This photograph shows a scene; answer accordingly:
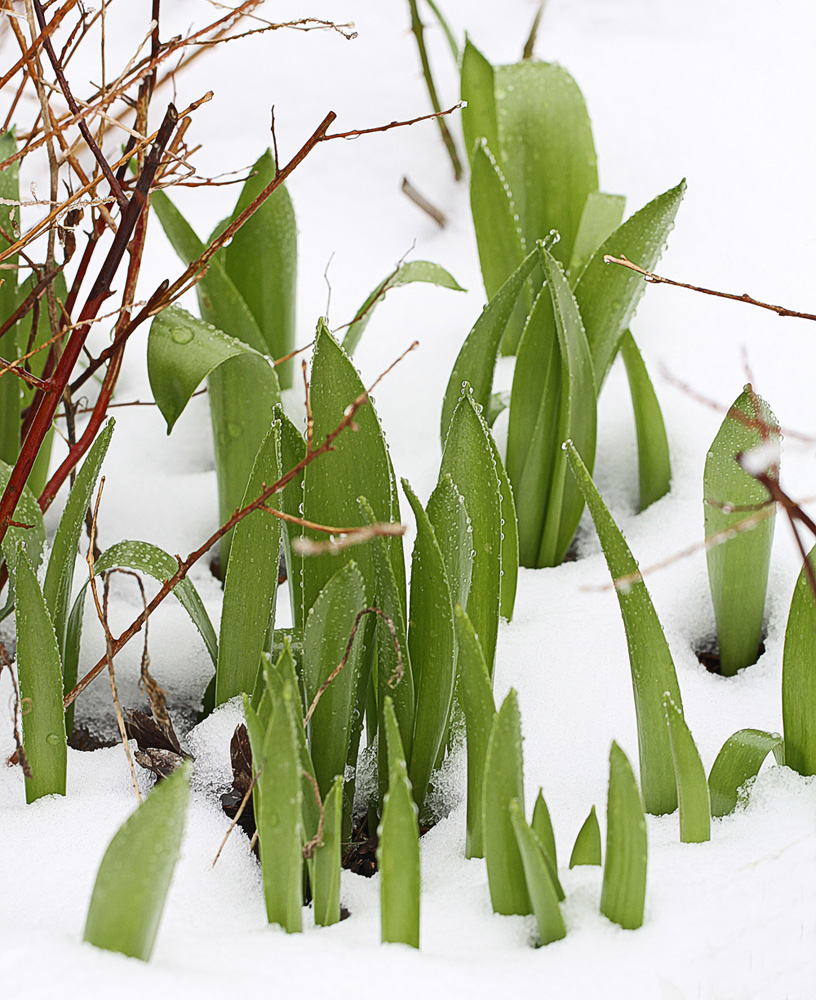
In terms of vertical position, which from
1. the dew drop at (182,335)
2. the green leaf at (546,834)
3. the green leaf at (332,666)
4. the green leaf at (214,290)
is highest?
the green leaf at (214,290)

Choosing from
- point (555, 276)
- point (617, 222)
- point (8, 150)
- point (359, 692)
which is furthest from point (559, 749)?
point (8, 150)

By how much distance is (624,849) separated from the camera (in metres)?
0.55

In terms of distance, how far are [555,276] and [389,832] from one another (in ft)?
1.66

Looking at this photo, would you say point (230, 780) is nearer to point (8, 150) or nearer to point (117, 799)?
point (117, 799)

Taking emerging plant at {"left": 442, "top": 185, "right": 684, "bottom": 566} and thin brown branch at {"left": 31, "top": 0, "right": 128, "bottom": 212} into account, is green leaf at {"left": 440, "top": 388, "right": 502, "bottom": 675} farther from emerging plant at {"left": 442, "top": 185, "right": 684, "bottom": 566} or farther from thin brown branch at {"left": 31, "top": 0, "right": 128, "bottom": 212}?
thin brown branch at {"left": 31, "top": 0, "right": 128, "bottom": 212}

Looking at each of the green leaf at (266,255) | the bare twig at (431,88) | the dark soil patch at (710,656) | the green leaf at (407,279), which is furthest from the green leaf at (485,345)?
the bare twig at (431,88)

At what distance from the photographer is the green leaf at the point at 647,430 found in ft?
3.31

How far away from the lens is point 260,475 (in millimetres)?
728

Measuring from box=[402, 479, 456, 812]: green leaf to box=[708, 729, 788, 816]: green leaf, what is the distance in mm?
197

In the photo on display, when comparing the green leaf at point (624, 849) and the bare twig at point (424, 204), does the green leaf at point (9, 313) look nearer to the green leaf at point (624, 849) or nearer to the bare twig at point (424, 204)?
the bare twig at point (424, 204)

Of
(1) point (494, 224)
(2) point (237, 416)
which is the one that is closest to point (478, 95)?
(1) point (494, 224)

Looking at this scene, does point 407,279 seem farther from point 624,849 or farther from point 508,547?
point 624,849

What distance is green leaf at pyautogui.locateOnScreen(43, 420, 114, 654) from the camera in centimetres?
76

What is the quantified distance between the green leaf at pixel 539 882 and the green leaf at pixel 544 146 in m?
0.79
